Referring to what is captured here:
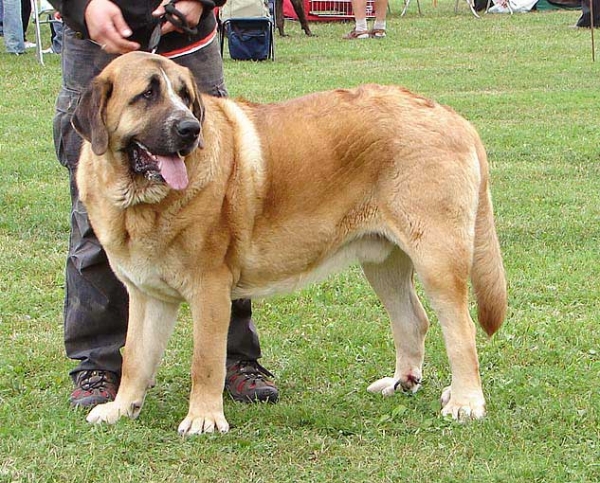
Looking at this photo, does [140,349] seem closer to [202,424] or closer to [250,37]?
[202,424]

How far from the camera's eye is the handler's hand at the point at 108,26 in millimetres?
3971

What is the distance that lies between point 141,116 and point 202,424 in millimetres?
1266

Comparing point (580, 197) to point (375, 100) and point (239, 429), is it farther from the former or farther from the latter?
point (239, 429)

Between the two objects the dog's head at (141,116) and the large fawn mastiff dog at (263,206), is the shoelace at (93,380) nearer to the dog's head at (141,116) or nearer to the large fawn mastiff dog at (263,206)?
the large fawn mastiff dog at (263,206)

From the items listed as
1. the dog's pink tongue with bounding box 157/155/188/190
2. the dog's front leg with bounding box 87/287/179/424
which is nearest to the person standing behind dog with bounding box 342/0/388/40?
the dog's front leg with bounding box 87/287/179/424

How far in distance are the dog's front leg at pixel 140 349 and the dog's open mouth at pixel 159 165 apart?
0.68 m

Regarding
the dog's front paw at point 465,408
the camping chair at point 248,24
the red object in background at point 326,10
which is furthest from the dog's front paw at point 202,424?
the red object in background at point 326,10

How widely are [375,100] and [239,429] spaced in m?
1.48

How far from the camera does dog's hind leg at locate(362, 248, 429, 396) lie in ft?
14.8

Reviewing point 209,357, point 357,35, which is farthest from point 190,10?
point 357,35

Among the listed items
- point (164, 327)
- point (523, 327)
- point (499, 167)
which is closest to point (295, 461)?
point (164, 327)

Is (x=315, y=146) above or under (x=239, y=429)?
above

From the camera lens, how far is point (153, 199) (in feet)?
12.5

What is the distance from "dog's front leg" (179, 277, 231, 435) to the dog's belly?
0.17m
